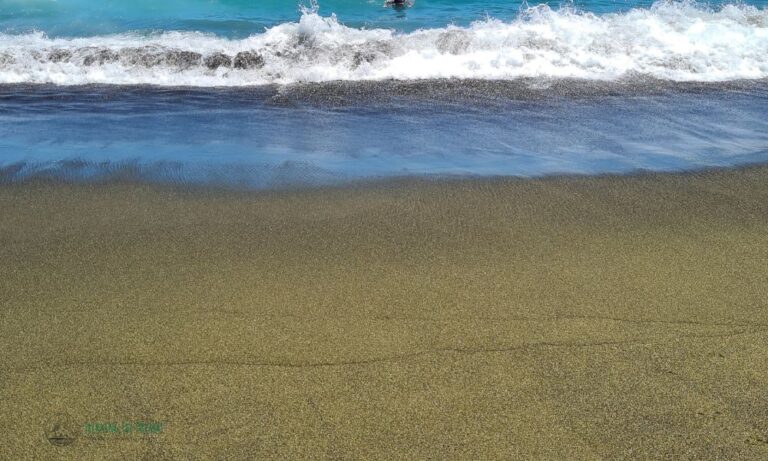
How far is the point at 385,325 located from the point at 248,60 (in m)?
6.49

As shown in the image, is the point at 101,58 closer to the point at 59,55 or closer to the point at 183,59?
the point at 59,55

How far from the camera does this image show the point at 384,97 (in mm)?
6703

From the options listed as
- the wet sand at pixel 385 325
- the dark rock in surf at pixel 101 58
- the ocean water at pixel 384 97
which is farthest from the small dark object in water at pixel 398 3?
the wet sand at pixel 385 325

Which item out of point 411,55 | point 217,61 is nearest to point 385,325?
point 411,55

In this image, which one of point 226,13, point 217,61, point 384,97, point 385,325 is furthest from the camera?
point 226,13

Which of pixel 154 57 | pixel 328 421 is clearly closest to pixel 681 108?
pixel 328 421

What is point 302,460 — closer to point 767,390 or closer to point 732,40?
point 767,390

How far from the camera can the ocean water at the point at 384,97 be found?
4688 mm

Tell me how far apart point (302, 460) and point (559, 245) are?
200cm

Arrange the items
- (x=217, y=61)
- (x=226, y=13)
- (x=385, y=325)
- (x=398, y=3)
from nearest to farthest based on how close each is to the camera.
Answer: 1. (x=385, y=325)
2. (x=217, y=61)
3. (x=226, y=13)
4. (x=398, y=3)

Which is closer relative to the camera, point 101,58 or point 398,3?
point 101,58

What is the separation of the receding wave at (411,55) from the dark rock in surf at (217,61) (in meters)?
0.02

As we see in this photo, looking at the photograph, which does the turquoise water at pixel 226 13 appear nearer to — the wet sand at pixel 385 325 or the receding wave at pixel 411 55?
the receding wave at pixel 411 55

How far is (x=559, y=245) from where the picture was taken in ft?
11.0
